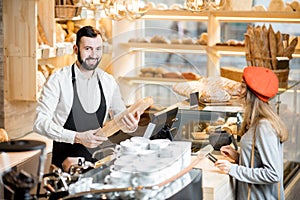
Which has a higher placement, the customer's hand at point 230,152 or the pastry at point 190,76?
the pastry at point 190,76

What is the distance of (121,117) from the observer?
280cm

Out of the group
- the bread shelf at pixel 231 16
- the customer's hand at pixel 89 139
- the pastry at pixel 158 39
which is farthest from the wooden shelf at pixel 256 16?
the customer's hand at pixel 89 139

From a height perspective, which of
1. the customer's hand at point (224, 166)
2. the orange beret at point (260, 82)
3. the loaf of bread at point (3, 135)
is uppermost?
the orange beret at point (260, 82)

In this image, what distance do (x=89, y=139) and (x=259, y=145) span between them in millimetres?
884

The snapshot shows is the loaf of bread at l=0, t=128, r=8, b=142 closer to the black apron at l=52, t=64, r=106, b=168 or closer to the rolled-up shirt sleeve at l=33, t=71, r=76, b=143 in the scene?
the black apron at l=52, t=64, r=106, b=168

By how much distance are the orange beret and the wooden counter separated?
0.45 meters

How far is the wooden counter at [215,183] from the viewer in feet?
9.37

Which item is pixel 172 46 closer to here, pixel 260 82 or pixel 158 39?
pixel 158 39

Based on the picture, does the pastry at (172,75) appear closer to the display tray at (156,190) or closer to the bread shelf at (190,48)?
the bread shelf at (190,48)

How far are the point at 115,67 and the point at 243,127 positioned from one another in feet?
3.54

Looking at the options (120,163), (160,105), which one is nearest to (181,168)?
(120,163)

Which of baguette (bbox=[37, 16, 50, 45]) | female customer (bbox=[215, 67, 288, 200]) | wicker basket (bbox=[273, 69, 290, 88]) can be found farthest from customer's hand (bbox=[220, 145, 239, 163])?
baguette (bbox=[37, 16, 50, 45])

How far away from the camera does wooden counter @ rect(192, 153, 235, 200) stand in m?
2.86

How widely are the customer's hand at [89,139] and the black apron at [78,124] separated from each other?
0.22 ft
